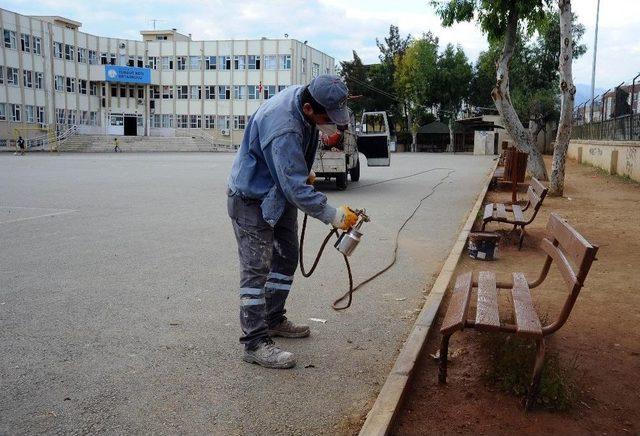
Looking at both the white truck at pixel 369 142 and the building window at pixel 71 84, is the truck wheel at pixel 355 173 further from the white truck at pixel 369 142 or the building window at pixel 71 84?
the building window at pixel 71 84

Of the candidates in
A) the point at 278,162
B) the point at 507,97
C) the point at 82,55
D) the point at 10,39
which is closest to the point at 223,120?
the point at 82,55

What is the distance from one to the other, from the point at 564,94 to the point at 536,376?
39.1 feet

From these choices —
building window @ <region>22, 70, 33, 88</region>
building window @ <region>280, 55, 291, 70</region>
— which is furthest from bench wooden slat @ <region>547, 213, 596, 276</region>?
building window @ <region>280, 55, 291, 70</region>

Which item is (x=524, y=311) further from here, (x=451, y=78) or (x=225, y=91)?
(x=225, y=91)

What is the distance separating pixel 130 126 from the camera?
233 ft

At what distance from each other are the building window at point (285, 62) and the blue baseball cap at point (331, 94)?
6676 cm

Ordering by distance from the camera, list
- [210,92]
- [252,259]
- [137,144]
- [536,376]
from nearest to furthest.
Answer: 1. [536,376]
2. [252,259]
3. [137,144]
4. [210,92]

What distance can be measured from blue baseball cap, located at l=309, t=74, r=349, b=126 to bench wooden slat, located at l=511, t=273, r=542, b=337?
158cm

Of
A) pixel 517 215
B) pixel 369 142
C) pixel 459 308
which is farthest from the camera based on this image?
pixel 369 142

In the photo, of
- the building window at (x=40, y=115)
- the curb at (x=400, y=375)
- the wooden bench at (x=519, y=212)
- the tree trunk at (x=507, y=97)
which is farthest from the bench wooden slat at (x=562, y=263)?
the building window at (x=40, y=115)

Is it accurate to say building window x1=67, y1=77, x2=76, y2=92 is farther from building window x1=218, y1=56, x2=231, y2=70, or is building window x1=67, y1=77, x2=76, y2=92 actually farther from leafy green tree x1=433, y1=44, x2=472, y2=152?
leafy green tree x1=433, y1=44, x2=472, y2=152

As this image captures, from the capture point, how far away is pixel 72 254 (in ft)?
24.3

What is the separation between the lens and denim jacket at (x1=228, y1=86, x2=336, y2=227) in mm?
3547

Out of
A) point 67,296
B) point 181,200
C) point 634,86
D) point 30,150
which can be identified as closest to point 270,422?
point 67,296
